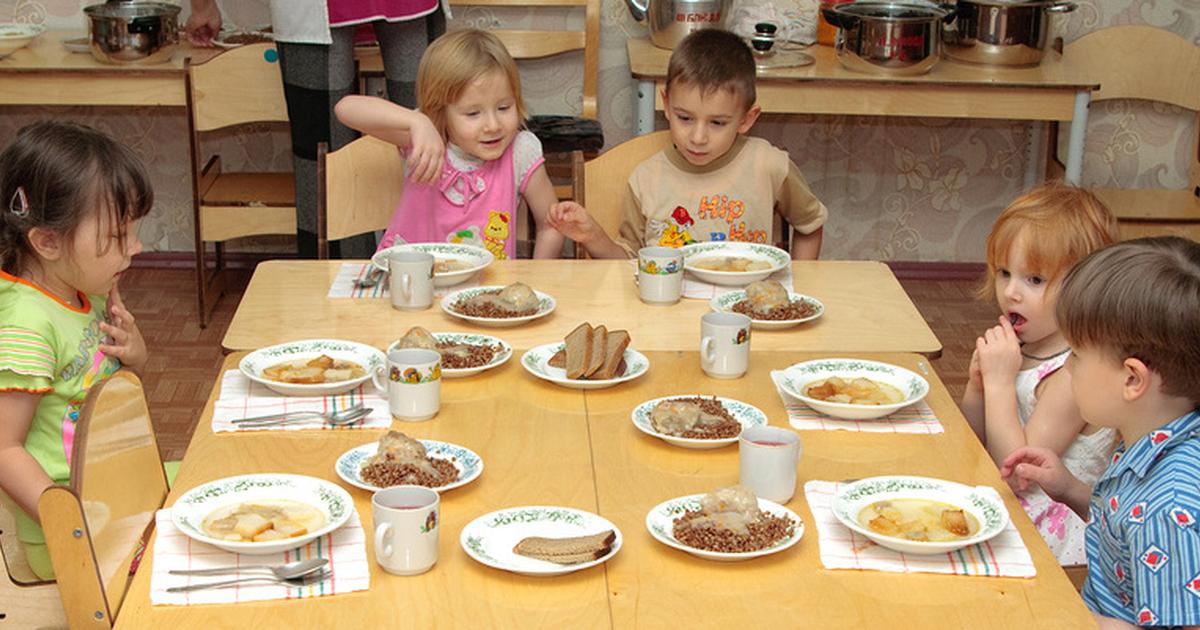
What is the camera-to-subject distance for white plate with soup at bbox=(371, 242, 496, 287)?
2.30m

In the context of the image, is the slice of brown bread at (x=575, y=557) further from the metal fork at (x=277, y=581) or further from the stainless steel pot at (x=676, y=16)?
the stainless steel pot at (x=676, y=16)

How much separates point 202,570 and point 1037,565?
0.81 m

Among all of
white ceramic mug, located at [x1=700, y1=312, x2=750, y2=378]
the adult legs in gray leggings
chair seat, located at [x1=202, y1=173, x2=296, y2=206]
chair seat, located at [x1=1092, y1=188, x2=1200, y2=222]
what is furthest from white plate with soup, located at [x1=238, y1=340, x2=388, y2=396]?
chair seat, located at [x1=1092, y1=188, x2=1200, y2=222]

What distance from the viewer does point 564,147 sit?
3.84 m

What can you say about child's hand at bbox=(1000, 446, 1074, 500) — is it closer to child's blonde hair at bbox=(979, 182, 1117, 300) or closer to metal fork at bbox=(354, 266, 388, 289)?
child's blonde hair at bbox=(979, 182, 1117, 300)

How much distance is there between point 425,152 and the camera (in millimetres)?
2559

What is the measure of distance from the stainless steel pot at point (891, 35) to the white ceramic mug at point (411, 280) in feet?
6.36

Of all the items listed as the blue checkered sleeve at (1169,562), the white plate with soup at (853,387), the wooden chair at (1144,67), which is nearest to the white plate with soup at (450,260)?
the white plate with soup at (853,387)

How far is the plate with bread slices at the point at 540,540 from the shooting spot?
137cm

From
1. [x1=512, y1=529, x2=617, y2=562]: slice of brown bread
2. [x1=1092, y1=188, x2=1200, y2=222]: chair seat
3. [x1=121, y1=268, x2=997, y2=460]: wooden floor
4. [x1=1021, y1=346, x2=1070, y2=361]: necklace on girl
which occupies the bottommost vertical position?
[x1=121, y1=268, x2=997, y2=460]: wooden floor

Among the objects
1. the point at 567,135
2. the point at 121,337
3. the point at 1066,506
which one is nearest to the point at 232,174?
the point at 567,135

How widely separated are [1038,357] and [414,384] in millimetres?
908

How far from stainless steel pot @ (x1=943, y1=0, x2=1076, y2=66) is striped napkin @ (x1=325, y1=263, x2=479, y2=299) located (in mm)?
2066

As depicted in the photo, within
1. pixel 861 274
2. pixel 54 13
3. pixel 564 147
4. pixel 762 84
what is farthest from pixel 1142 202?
pixel 54 13
